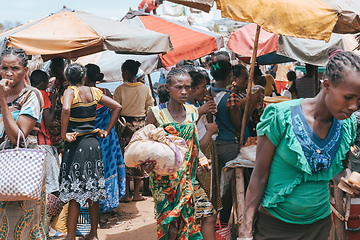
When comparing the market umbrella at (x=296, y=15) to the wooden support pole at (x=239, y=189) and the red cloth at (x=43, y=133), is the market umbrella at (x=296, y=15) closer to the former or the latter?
the wooden support pole at (x=239, y=189)

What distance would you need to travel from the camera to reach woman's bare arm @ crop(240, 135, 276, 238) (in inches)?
91.7

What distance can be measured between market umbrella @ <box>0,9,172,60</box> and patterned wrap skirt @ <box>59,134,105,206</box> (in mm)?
1118

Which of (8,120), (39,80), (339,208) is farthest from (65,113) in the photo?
(339,208)

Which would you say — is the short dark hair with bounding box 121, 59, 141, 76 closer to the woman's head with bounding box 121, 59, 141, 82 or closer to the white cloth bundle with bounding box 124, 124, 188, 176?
the woman's head with bounding box 121, 59, 141, 82

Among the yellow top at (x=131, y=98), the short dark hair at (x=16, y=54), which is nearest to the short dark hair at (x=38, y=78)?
the yellow top at (x=131, y=98)

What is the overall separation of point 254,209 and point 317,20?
6.96 feet

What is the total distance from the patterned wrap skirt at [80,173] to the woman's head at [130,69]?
2.26 m

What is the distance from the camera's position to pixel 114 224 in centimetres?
594

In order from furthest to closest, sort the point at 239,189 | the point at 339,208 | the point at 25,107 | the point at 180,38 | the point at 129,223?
the point at 180,38, the point at 129,223, the point at 239,189, the point at 339,208, the point at 25,107

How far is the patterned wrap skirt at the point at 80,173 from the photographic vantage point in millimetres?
4672

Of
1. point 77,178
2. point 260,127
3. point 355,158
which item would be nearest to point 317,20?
point 355,158

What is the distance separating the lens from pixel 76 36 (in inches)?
187

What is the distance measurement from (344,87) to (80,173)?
341 centimetres

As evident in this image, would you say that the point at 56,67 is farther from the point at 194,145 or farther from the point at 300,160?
the point at 300,160
